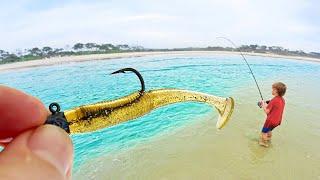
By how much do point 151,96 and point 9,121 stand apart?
99cm

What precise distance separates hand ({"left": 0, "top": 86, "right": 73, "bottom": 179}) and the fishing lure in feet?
0.39

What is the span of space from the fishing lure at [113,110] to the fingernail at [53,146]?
21 cm

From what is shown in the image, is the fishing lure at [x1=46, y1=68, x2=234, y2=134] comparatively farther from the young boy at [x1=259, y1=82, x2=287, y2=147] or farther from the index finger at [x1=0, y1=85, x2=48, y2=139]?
the young boy at [x1=259, y1=82, x2=287, y2=147]

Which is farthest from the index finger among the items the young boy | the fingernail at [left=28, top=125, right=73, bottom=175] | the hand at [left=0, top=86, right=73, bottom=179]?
the young boy

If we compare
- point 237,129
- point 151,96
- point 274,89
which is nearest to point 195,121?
point 237,129

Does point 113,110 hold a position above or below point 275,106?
above

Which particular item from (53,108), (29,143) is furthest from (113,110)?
(29,143)

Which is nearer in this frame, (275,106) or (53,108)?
(53,108)

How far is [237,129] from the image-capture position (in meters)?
12.0

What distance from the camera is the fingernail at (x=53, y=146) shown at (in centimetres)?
141

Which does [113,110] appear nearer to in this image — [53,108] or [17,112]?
[53,108]

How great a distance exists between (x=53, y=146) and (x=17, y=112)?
349 mm

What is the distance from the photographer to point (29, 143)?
1413 millimetres

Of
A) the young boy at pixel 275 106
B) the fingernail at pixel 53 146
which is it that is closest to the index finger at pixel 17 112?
the fingernail at pixel 53 146
